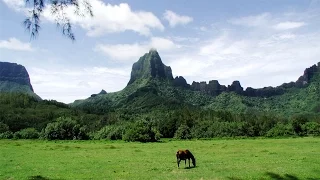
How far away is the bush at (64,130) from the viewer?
119 metres

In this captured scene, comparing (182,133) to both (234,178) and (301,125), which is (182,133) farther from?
(234,178)

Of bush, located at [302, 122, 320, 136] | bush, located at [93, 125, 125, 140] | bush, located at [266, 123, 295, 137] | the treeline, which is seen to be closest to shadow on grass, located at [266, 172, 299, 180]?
the treeline

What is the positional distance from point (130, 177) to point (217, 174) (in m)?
7.21

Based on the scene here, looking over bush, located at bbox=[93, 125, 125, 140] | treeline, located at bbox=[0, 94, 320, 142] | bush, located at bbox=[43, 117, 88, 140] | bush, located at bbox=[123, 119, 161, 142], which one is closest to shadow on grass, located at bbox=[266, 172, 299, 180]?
bush, located at bbox=[123, 119, 161, 142]

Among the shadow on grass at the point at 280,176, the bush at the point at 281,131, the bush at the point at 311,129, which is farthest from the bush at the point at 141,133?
the bush at the point at 311,129

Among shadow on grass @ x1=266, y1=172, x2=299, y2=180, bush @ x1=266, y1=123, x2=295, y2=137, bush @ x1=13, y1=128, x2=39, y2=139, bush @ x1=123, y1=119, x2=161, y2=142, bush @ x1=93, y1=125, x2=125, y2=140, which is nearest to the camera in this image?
shadow on grass @ x1=266, y1=172, x2=299, y2=180

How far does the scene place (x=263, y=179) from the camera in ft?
80.9

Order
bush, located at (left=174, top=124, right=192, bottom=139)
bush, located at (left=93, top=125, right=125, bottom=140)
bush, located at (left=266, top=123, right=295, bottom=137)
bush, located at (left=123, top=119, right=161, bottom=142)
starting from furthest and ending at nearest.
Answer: bush, located at (left=174, top=124, right=192, bottom=139) → bush, located at (left=266, top=123, right=295, bottom=137) → bush, located at (left=93, top=125, right=125, bottom=140) → bush, located at (left=123, top=119, right=161, bottom=142)

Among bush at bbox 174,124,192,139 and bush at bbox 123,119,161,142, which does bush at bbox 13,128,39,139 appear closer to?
bush at bbox 123,119,161,142

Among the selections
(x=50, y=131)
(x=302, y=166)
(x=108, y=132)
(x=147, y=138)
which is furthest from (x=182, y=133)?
(x=302, y=166)

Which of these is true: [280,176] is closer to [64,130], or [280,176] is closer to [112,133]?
[112,133]

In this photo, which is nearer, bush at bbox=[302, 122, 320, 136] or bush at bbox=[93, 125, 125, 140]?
bush at bbox=[93, 125, 125, 140]

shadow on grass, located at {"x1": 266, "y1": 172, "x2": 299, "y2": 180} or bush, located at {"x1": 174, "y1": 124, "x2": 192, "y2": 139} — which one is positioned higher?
shadow on grass, located at {"x1": 266, "y1": 172, "x2": 299, "y2": 180}

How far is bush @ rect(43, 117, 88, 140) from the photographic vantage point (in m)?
119
